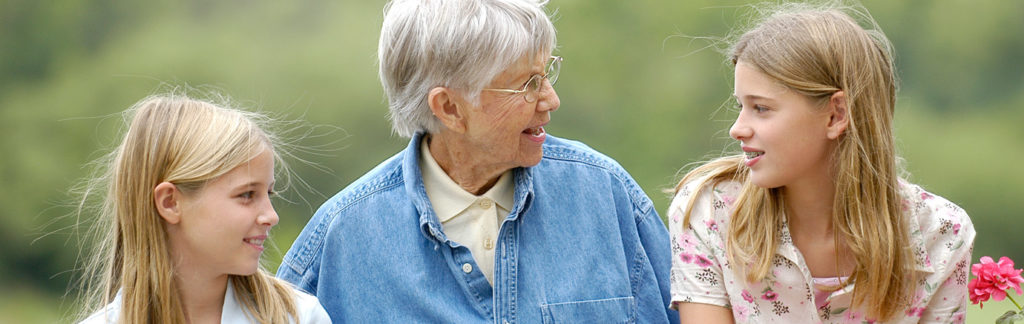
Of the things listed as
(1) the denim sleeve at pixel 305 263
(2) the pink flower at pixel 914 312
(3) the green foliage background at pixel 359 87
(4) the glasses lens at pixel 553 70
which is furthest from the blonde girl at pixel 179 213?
(3) the green foliage background at pixel 359 87

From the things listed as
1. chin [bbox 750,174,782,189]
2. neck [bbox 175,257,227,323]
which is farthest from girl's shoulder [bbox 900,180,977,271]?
neck [bbox 175,257,227,323]

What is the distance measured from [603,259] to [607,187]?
0.15m

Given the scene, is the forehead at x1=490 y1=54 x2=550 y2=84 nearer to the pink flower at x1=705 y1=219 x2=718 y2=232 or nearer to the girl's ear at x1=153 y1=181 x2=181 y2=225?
the pink flower at x1=705 y1=219 x2=718 y2=232

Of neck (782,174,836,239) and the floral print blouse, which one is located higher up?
neck (782,174,836,239)

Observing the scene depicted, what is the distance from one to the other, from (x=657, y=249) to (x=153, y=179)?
3.43ft

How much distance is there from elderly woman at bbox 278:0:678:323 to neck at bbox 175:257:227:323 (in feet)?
0.72

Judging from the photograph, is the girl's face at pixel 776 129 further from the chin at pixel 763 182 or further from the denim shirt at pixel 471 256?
the denim shirt at pixel 471 256

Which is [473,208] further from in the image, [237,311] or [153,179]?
[153,179]

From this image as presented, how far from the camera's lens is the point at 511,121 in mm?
2074

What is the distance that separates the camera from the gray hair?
202 centimetres

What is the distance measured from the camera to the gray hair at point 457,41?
6.62ft

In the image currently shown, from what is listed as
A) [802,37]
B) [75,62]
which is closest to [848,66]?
[802,37]

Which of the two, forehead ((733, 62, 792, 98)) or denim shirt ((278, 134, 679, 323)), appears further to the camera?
denim shirt ((278, 134, 679, 323))

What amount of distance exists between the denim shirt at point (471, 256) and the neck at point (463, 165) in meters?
0.04
